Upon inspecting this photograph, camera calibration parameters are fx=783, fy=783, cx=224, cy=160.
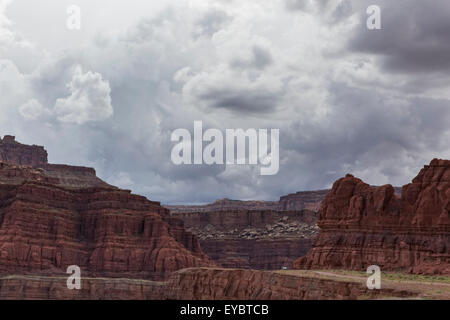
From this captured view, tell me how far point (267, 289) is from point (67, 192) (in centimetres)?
13009

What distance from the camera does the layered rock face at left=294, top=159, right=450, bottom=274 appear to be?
283ft

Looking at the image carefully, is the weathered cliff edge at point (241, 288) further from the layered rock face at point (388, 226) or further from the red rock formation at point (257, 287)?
the layered rock face at point (388, 226)

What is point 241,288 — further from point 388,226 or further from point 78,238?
point 78,238

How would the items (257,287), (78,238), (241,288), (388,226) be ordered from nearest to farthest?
(257,287)
(241,288)
(388,226)
(78,238)

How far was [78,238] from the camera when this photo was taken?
191m

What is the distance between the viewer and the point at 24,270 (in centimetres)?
16875

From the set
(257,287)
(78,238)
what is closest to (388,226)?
(257,287)

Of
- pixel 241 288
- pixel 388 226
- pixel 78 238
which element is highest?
pixel 78 238

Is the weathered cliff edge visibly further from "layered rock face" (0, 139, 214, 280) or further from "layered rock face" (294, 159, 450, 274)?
"layered rock face" (294, 159, 450, 274)

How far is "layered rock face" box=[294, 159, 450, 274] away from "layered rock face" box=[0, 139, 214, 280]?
284 ft

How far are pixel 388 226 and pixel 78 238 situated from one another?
11363cm

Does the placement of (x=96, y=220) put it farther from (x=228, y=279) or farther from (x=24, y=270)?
(x=228, y=279)

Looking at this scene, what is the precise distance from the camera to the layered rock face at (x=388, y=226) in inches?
3396
